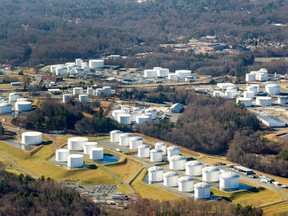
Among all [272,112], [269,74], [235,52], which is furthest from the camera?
[235,52]

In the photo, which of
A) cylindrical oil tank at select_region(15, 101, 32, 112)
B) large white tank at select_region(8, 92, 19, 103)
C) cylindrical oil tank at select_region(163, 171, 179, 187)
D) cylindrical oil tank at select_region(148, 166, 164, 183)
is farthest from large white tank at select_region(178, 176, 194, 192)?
large white tank at select_region(8, 92, 19, 103)

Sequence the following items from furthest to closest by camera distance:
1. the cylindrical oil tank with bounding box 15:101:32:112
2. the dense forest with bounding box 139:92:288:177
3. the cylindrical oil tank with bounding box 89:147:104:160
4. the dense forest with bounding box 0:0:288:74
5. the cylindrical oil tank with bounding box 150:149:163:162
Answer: the dense forest with bounding box 0:0:288:74, the cylindrical oil tank with bounding box 15:101:32:112, the cylindrical oil tank with bounding box 89:147:104:160, the cylindrical oil tank with bounding box 150:149:163:162, the dense forest with bounding box 139:92:288:177

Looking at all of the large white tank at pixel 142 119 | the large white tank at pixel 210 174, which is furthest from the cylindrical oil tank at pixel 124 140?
the large white tank at pixel 210 174

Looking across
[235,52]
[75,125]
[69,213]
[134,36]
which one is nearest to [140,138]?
[75,125]

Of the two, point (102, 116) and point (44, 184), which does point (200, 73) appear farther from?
point (44, 184)

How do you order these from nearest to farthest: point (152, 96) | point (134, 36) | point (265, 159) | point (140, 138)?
point (265, 159), point (140, 138), point (152, 96), point (134, 36)

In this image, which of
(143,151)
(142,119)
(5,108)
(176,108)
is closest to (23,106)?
(5,108)

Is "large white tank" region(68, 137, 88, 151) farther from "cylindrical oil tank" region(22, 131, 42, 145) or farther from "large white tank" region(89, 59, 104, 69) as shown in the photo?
"large white tank" region(89, 59, 104, 69)
